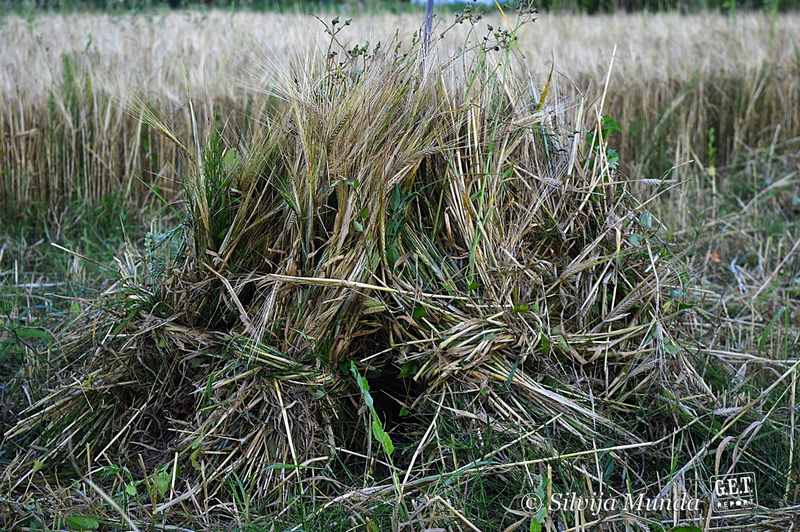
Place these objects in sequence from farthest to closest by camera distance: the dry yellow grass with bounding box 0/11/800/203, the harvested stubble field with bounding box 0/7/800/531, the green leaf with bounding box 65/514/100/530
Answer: the dry yellow grass with bounding box 0/11/800/203
the harvested stubble field with bounding box 0/7/800/531
the green leaf with bounding box 65/514/100/530

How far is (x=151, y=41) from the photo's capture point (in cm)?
392

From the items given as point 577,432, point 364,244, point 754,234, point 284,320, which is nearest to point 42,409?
point 284,320

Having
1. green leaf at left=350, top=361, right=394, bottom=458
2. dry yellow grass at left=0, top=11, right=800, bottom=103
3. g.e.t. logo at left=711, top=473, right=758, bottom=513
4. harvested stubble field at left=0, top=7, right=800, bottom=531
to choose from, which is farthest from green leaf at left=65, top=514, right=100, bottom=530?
dry yellow grass at left=0, top=11, right=800, bottom=103

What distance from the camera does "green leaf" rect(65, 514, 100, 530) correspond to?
1378mm

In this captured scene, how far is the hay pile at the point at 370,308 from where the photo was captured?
155cm

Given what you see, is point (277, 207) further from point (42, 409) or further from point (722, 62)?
point (722, 62)

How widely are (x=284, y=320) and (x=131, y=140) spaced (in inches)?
66.4

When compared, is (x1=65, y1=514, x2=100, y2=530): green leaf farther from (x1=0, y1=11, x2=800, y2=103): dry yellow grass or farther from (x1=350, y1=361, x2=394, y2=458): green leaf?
(x1=0, y1=11, x2=800, y2=103): dry yellow grass

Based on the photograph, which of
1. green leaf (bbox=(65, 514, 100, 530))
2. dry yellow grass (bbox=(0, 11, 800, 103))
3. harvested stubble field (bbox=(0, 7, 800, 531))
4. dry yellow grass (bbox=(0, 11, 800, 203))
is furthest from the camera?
dry yellow grass (bbox=(0, 11, 800, 103))

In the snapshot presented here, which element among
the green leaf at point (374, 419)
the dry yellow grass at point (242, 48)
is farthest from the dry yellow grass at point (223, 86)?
the green leaf at point (374, 419)

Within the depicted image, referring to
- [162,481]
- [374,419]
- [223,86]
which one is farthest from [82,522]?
[223,86]

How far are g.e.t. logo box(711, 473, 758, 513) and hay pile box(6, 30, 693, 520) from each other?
18cm

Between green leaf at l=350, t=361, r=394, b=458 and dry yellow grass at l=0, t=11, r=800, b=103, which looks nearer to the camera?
green leaf at l=350, t=361, r=394, b=458

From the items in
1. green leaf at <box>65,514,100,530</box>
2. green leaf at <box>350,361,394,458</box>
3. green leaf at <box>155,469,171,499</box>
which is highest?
green leaf at <box>350,361,394,458</box>
